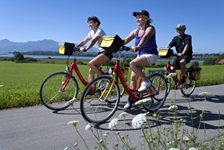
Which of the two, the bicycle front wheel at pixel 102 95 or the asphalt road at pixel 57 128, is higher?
the bicycle front wheel at pixel 102 95

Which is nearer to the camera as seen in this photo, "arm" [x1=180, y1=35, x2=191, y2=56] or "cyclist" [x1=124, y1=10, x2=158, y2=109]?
"cyclist" [x1=124, y1=10, x2=158, y2=109]

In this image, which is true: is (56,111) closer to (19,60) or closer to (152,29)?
(152,29)

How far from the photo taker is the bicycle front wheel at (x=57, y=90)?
5844mm

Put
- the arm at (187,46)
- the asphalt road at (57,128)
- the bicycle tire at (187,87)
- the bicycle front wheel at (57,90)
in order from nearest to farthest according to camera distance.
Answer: the asphalt road at (57,128) → the bicycle front wheel at (57,90) → the arm at (187,46) → the bicycle tire at (187,87)

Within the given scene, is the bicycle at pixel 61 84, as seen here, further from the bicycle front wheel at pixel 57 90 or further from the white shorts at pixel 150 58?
the white shorts at pixel 150 58

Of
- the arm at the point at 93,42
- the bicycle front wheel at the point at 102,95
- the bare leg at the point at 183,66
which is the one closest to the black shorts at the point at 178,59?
the bare leg at the point at 183,66

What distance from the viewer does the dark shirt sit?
8.01 m

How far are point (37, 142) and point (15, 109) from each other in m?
2.24

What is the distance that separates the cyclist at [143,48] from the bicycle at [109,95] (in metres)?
0.25

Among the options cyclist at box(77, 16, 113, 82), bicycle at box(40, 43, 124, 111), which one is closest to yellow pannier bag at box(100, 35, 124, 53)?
cyclist at box(77, 16, 113, 82)

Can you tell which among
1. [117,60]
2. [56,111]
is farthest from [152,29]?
[56,111]

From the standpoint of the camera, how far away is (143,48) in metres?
5.66

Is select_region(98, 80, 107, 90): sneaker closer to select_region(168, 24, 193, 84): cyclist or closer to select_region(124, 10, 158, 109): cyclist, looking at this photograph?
select_region(124, 10, 158, 109): cyclist

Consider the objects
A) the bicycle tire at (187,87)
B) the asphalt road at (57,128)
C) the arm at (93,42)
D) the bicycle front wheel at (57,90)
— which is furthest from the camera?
the bicycle tire at (187,87)
